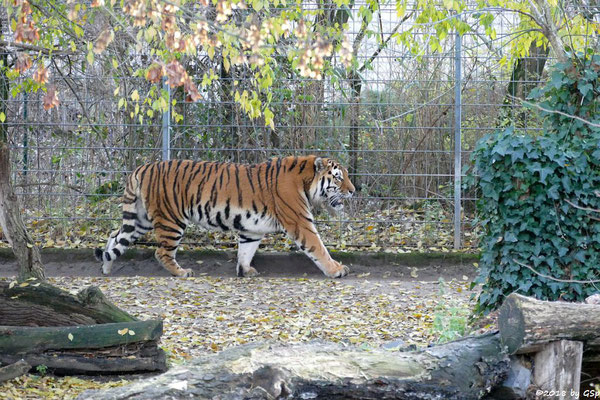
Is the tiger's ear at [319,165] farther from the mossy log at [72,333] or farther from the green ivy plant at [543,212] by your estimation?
the mossy log at [72,333]

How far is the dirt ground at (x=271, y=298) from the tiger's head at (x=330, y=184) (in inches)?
29.8

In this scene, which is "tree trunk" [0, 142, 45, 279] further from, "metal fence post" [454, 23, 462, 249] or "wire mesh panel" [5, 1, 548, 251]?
"metal fence post" [454, 23, 462, 249]

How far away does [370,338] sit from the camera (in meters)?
6.40

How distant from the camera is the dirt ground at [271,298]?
6.23m

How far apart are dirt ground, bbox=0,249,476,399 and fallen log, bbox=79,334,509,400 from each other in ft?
3.37

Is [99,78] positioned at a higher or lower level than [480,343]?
higher

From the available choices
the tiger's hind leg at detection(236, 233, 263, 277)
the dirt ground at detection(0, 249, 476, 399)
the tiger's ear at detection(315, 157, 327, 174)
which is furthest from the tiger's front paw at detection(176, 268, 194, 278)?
the tiger's ear at detection(315, 157, 327, 174)

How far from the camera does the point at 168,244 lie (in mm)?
9344

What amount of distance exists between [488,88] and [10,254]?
246 inches

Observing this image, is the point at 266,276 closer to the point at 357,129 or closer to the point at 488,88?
the point at 357,129

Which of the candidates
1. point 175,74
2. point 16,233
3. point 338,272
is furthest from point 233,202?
point 175,74

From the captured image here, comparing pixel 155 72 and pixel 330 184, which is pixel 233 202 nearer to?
pixel 330 184

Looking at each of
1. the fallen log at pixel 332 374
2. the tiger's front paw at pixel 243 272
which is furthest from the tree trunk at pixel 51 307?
the tiger's front paw at pixel 243 272

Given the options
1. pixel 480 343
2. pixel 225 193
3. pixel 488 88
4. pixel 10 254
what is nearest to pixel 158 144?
pixel 225 193
